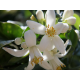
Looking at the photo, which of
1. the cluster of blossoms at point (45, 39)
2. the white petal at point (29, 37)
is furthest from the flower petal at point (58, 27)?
the white petal at point (29, 37)

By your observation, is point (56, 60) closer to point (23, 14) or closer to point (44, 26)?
point (44, 26)

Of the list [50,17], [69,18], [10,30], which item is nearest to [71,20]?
[69,18]

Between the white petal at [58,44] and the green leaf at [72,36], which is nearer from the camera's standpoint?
the white petal at [58,44]

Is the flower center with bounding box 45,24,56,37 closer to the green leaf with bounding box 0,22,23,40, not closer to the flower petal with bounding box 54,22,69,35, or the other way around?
the flower petal with bounding box 54,22,69,35

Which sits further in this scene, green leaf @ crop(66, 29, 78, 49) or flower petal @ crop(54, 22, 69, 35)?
green leaf @ crop(66, 29, 78, 49)

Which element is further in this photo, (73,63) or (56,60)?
(73,63)

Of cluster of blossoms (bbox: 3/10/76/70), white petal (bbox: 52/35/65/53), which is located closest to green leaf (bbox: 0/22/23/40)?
cluster of blossoms (bbox: 3/10/76/70)

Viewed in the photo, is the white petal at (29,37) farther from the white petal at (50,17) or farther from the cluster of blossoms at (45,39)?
the white petal at (50,17)

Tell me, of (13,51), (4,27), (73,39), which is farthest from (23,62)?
(73,39)
